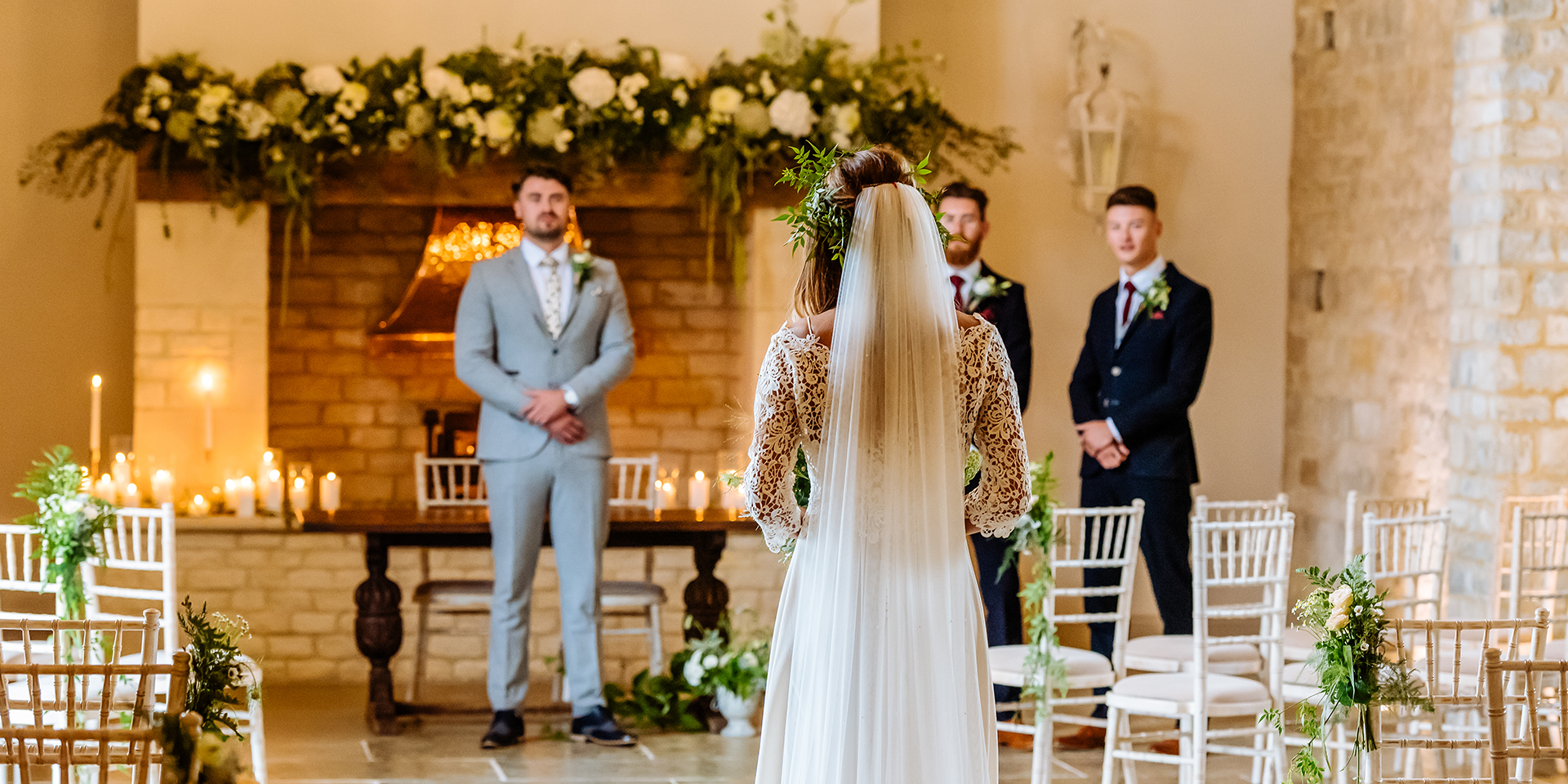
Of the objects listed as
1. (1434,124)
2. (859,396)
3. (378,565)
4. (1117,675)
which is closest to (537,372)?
(378,565)

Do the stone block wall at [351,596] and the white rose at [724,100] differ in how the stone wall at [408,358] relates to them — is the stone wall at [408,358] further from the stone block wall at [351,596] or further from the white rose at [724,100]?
the white rose at [724,100]

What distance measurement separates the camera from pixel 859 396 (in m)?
2.86

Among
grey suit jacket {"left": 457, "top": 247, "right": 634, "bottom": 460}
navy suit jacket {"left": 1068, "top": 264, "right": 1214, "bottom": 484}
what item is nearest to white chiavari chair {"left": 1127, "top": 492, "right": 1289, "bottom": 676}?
navy suit jacket {"left": 1068, "top": 264, "right": 1214, "bottom": 484}

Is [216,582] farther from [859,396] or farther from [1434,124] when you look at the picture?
[1434,124]

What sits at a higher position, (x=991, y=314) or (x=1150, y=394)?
(x=991, y=314)

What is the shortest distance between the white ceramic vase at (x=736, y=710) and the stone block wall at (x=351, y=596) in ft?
2.28

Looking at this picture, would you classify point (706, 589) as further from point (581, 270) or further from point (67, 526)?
point (67, 526)

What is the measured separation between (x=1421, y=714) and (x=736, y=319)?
352cm

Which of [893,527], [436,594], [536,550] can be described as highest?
[893,527]

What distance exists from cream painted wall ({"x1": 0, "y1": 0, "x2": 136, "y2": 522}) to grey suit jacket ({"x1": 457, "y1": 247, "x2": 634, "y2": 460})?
218 centimetres

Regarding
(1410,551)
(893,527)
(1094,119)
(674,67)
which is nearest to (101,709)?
(893,527)

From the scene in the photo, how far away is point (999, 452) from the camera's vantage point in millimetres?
3016

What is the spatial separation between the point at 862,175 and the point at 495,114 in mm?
3461

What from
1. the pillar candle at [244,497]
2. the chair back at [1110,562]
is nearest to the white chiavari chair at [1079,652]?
the chair back at [1110,562]
